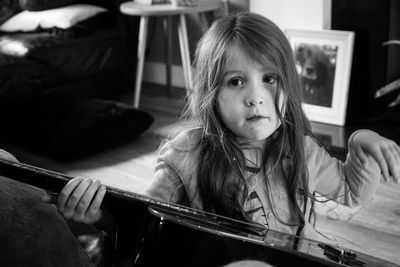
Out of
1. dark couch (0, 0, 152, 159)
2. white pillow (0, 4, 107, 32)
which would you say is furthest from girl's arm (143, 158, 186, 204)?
white pillow (0, 4, 107, 32)

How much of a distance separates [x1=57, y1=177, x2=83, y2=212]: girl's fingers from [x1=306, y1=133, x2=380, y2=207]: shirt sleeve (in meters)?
0.47

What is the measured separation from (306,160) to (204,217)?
1.57 ft

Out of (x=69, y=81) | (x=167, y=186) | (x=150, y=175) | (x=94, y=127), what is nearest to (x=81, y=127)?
(x=94, y=127)

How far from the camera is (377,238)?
5.45 feet

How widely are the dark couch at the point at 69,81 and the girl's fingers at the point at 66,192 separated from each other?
5.64ft


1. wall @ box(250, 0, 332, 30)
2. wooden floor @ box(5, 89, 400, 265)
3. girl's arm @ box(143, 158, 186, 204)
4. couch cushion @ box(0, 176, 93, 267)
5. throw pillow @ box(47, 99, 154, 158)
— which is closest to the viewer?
couch cushion @ box(0, 176, 93, 267)

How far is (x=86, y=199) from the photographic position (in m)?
0.63

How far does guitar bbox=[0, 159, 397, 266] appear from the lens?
424 millimetres

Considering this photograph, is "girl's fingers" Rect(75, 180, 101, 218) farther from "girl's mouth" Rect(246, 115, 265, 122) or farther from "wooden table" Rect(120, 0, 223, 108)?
"wooden table" Rect(120, 0, 223, 108)

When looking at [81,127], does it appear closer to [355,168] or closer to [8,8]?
[8,8]

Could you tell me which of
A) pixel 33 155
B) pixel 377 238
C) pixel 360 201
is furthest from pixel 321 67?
pixel 360 201

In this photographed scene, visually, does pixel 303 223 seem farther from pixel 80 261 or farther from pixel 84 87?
pixel 84 87

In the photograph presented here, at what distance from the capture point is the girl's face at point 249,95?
0.80 meters

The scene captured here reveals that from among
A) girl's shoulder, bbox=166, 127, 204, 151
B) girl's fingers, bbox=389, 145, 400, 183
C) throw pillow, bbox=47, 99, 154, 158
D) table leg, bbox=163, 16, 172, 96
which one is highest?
girl's fingers, bbox=389, 145, 400, 183
